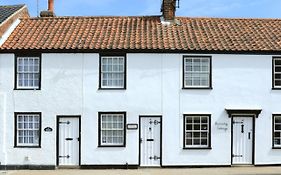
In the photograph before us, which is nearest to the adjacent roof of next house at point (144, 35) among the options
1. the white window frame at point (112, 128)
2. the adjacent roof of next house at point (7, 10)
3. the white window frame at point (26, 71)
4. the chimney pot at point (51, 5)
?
the white window frame at point (26, 71)

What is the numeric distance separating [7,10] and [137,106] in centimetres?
912

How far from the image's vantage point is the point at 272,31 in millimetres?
23516

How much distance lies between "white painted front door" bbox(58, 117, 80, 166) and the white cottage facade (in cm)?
4

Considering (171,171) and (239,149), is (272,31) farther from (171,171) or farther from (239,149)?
(171,171)

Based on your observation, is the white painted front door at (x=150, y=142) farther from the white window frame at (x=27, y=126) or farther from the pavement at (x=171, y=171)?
the white window frame at (x=27, y=126)

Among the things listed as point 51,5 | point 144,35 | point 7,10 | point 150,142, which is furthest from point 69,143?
point 51,5

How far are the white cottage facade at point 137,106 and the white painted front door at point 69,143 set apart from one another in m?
0.04

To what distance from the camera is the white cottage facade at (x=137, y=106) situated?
21.1 metres

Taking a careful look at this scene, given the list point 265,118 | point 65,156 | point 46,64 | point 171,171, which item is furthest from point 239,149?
point 46,64

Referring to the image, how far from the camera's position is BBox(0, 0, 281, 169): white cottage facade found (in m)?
21.1

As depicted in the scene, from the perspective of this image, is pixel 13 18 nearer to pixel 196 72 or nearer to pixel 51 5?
pixel 51 5

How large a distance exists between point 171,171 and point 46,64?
7.31 m

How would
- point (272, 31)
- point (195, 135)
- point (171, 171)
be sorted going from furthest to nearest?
point (272, 31)
point (195, 135)
point (171, 171)

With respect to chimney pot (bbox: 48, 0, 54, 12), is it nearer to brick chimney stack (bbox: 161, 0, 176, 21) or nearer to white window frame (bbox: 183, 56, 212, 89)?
brick chimney stack (bbox: 161, 0, 176, 21)
